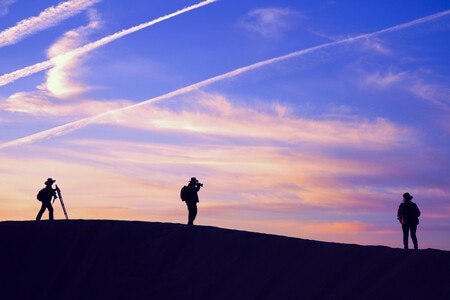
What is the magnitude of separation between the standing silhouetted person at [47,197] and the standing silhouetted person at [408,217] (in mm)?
11527

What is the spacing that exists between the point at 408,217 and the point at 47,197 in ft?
39.0

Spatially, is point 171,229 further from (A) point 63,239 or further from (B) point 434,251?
(B) point 434,251

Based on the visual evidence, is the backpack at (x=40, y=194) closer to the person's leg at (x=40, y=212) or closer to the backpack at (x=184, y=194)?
the person's leg at (x=40, y=212)

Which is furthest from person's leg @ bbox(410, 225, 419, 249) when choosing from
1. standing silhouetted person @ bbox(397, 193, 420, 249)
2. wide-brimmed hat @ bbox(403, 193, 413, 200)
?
wide-brimmed hat @ bbox(403, 193, 413, 200)

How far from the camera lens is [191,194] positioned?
21.3 m

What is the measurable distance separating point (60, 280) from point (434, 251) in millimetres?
11057

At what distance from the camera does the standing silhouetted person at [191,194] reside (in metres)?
21.2

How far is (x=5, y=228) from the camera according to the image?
22719 mm

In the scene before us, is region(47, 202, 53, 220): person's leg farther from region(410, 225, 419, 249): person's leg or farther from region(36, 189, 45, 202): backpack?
region(410, 225, 419, 249): person's leg

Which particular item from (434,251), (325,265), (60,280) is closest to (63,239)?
(60,280)

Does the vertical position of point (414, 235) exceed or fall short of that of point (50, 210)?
it falls short

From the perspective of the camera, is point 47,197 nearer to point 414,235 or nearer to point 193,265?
point 193,265

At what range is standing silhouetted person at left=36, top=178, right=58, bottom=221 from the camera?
2252 centimetres

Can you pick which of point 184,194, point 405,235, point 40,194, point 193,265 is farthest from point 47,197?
point 405,235
